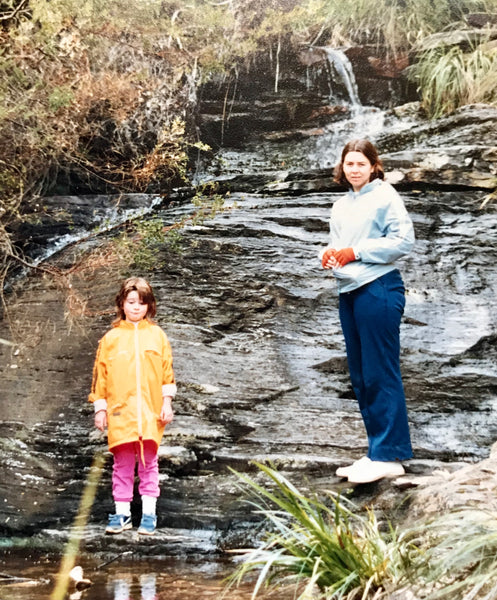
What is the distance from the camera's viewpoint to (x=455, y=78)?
6641mm

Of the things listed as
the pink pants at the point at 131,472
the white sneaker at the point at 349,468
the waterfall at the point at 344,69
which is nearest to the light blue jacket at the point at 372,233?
the white sneaker at the point at 349,468

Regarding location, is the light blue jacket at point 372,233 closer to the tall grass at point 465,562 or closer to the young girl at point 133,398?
the young girl at point 133,398

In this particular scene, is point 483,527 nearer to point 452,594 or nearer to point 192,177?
point 452,594

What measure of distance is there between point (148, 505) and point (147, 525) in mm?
76

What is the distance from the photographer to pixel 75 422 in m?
3.74

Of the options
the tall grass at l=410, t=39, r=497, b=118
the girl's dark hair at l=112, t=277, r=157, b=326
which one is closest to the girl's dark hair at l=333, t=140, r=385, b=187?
the girl's dark hair at l=112, t=277, r=157, b=326

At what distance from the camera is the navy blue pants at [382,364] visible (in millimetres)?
2736

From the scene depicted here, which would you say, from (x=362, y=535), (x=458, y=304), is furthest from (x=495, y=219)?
(x=362, y=535)

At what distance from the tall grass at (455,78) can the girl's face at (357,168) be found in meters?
4.14

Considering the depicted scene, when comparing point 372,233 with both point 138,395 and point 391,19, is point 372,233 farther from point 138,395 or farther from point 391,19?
point 391,19

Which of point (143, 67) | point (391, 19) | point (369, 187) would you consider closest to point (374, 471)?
point (369, 187)

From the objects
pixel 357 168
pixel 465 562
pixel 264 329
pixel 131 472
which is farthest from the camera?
pixel 264 329

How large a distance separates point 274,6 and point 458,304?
3.37 m

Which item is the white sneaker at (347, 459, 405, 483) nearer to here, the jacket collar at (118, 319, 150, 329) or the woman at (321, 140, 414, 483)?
the woman at (321, 140, 414, 483)
